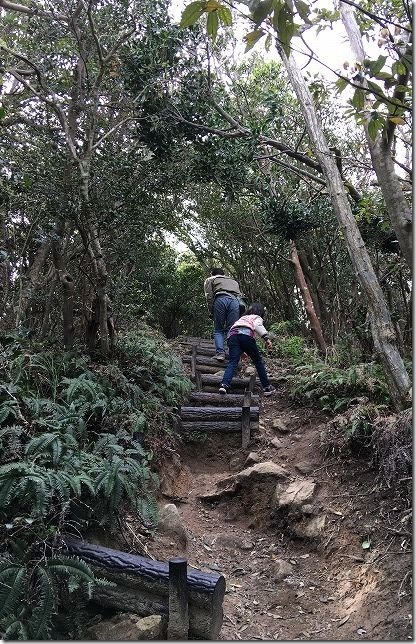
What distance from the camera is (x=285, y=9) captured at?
1914mm

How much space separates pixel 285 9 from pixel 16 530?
11.1 feet

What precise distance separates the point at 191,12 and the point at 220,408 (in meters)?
5.41

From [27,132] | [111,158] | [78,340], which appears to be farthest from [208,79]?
[78,340]

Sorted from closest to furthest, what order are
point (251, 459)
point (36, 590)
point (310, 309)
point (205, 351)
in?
point (36, 590) → point (251, 459) → point (310, 309) → point (205, 351)

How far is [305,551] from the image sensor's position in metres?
4.44

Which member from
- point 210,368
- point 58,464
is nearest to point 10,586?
point 58,464

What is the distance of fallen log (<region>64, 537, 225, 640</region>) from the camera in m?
3.10

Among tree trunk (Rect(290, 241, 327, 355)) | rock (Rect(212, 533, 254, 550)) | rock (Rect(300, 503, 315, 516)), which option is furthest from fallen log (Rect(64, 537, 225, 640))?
tree trunk (Rect(290, 241, 327, 355))

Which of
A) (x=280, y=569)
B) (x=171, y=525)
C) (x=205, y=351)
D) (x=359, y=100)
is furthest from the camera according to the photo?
(x=205, y=351)

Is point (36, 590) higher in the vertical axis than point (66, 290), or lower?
lower

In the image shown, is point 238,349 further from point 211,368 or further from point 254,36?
point 254,36

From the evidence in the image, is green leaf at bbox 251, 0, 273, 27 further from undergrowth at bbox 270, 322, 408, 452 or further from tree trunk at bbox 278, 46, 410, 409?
undergrowth at bbox 270, 322, 408, 452

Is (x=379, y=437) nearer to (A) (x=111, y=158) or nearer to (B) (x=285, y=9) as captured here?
(B) (x=285, y=9)

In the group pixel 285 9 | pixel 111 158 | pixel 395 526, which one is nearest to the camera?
pixel 285 9
